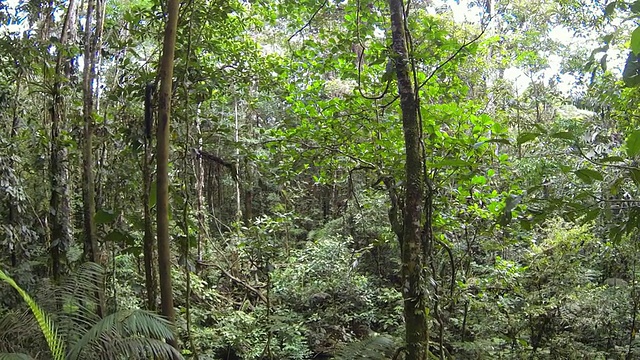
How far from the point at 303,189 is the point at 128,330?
Answer: 304 centimetres

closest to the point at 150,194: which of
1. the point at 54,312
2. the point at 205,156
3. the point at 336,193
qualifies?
the point at 205,156

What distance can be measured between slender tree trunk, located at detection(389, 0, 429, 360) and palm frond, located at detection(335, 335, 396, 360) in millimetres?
736

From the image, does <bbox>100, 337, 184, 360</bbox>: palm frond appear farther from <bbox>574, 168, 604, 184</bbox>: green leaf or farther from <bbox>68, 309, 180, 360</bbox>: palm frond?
<bbox>574, 168, 604, 184</bbox>: green leaf

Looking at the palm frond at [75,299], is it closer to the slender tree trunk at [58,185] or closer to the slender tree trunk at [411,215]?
the slender tree trunk at [58,185]

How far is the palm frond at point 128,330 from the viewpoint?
89.3 inches

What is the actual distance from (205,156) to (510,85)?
A: 1046cm

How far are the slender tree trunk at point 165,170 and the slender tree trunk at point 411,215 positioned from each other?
1231mm

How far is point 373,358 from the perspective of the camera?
10.0 ft

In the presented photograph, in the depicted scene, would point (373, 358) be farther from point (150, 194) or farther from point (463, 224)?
point (150, 194)

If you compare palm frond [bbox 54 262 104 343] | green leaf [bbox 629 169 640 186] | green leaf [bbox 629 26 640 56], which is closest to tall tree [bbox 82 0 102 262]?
palm frond [bbox 54 262 104 343]

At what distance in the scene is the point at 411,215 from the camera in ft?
8.02

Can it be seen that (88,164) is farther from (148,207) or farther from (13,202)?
(148,207)

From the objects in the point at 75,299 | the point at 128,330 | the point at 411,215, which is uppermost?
the point at 411,215

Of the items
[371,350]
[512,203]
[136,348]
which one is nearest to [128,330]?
[136,348]
